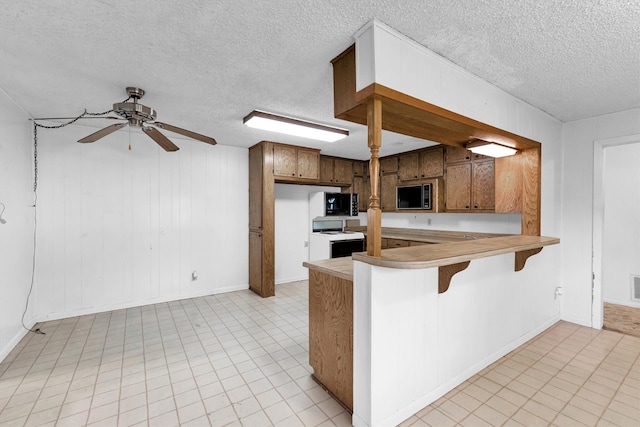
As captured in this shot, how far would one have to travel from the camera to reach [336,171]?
218 inches

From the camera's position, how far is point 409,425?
69.6 inches

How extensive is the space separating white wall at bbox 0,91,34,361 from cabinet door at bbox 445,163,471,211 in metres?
5.25

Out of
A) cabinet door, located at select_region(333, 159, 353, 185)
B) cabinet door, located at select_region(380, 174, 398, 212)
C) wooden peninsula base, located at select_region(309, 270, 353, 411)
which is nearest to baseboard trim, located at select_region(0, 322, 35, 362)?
wooden peninsula base, located at select_region(309, 270, 353, 411)

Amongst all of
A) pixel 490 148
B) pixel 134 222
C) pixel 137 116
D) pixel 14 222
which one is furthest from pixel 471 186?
pixel 14 222

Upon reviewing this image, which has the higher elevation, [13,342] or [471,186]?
[471,186]

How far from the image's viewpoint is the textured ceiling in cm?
150

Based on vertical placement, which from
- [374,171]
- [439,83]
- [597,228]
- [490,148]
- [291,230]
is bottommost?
[291,230]

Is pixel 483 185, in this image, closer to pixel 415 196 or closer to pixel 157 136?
pixel 415 196

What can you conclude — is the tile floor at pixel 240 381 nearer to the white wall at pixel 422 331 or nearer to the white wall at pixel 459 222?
the white wall at pixel 422 331

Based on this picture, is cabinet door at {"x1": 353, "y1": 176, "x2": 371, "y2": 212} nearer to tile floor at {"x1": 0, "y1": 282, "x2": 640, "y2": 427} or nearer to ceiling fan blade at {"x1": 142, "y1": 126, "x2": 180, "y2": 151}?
tile floor at {"x1": 0, "y1": 282, "x2": 640, "y2": 427}

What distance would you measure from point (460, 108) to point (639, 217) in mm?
3827

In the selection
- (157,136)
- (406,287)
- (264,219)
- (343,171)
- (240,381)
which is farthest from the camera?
(343,171)

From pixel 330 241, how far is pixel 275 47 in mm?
3591

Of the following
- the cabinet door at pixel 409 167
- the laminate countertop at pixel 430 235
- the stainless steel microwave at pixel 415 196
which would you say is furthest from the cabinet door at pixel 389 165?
the laminate countertop at pixel 430 235
